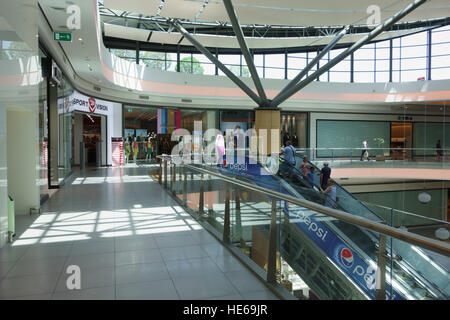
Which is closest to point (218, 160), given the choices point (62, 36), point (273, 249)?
point (62, 36)

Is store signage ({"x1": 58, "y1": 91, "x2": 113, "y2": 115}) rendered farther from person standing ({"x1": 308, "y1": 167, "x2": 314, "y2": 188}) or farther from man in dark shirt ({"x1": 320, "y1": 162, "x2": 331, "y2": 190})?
man in dark shirt ({"x1": 320, "y1": 162, "x2": 331, "y2": 190})

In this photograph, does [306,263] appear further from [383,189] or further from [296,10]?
[383,189]

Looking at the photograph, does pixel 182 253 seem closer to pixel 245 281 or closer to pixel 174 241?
pixel 174 241

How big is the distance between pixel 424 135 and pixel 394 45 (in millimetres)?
9602

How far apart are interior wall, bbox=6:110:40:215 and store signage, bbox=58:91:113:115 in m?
6.03

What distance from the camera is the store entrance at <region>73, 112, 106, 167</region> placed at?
2120 cm

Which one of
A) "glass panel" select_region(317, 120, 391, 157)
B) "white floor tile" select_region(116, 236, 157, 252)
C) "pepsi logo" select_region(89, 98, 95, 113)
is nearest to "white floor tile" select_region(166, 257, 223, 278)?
"white floor tile" select_region(116, 236, 157, 252)

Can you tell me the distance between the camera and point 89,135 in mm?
24641

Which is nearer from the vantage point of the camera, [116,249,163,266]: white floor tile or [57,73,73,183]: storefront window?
[116,249,163,266]: white floor tile

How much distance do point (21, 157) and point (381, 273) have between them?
6916mm

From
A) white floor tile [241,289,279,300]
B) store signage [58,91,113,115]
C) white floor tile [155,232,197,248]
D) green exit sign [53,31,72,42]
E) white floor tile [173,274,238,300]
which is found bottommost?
→ white floor tile [155,232,197,248]

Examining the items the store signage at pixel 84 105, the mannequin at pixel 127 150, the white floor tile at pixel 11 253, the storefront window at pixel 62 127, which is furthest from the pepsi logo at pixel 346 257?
the mannequin at pixel 127 150

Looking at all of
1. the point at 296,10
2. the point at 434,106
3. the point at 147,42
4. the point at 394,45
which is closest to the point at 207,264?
the point at 296,10
